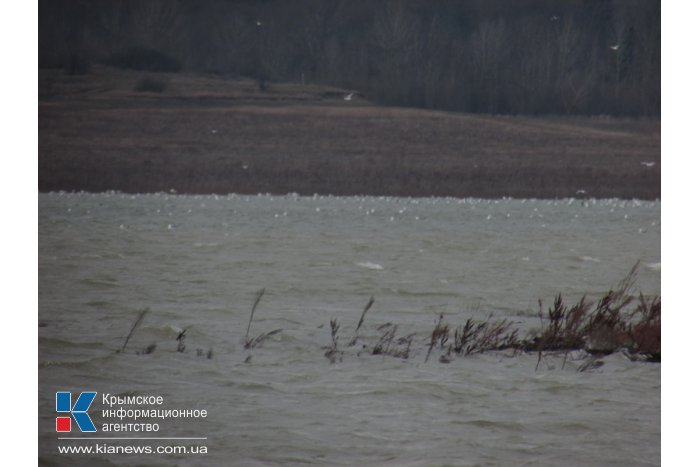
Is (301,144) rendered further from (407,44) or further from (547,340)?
(547,340)

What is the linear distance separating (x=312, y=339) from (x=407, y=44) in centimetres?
338

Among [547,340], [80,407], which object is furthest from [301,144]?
[80,407]

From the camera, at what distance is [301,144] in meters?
14.0

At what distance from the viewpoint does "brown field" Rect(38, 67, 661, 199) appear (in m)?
12.0

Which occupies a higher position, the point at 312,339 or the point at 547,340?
the point at 547,340

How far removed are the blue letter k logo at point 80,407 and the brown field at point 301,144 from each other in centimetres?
234

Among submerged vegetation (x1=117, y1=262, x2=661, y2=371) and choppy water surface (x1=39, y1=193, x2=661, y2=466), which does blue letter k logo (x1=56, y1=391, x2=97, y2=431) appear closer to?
choppy water surface (x1=39, y1=193, x2=661, y2=466)

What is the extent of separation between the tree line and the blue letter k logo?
3.62 meters

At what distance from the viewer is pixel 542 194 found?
1565cm

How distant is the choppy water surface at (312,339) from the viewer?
9.10m

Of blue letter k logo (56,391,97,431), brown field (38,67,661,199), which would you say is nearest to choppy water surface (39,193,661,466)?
blue letter k logo (56,391,97,431)

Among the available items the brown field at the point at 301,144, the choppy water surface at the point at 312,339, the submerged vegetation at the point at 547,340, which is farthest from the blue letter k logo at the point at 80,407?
the brown field at the point at 301,144
